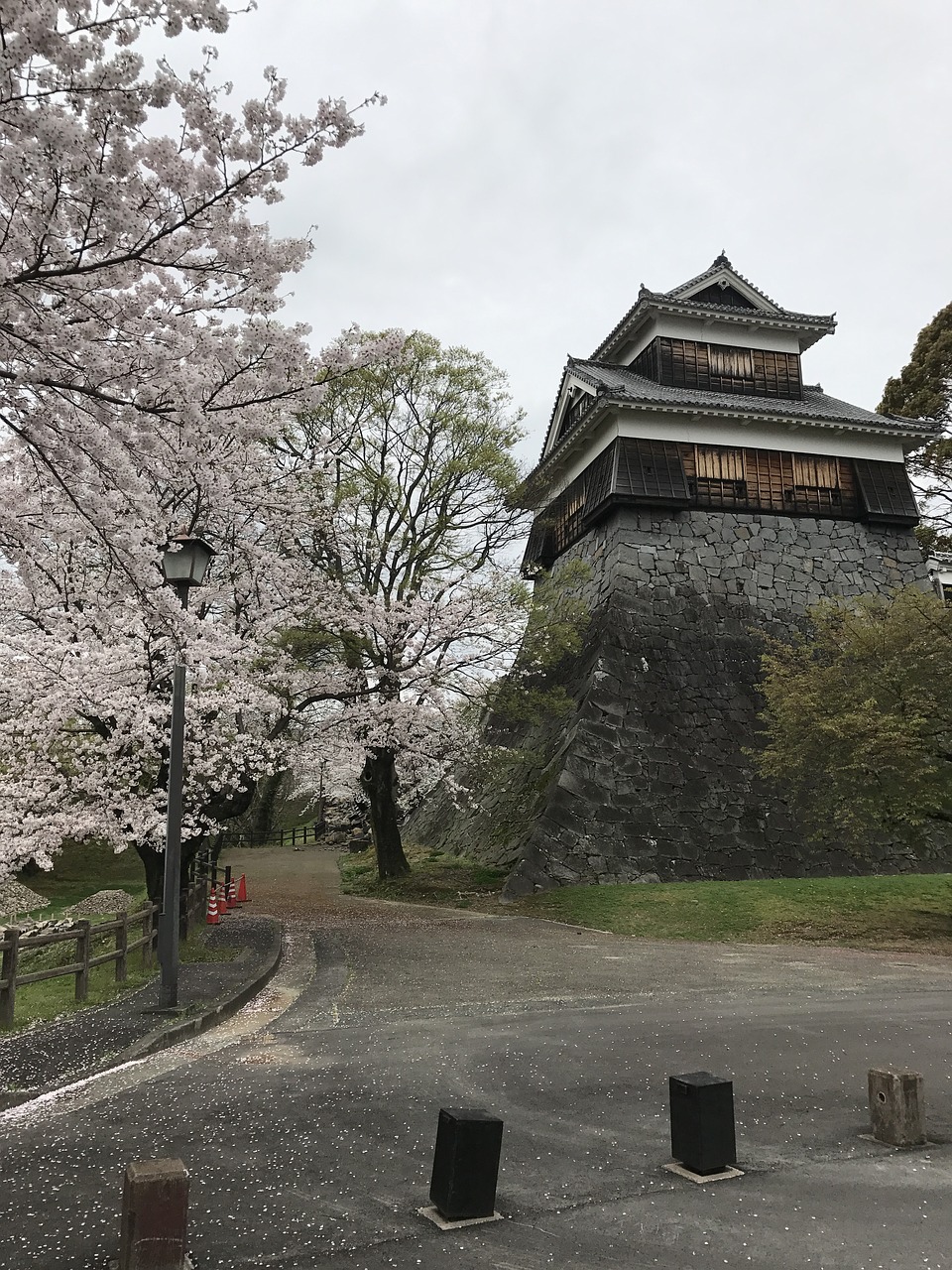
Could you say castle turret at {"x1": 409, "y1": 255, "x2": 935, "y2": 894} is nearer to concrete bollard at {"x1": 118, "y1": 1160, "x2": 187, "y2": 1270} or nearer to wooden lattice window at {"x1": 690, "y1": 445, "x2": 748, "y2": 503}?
wooden lattice window at {"x1": 690, "y1": 445, "x2": 748, "y2": 503}

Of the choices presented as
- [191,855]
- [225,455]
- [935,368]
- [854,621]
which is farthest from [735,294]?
[191,855]

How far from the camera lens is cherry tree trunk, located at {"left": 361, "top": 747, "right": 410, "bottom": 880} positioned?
2220cm

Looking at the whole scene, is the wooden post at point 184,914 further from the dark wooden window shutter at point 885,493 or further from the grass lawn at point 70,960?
the dark wooden window shutter at point 885,493

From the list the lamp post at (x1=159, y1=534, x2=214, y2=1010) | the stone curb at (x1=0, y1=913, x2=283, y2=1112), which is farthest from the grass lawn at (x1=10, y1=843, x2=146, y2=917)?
the lamp post at (x1=159, y1=534, x2=214, y2=1010)

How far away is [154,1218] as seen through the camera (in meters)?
3.39

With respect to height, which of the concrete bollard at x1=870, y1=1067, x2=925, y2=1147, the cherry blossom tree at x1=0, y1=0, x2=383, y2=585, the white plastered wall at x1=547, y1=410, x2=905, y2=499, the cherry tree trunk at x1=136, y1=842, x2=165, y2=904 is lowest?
the concrete bollard at x1=870, y1=1067, x2=925, y2=1147

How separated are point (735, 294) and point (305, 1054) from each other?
27.1 meters

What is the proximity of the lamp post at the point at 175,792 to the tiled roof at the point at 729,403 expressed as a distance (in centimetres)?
1624

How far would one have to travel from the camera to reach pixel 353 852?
3778cm

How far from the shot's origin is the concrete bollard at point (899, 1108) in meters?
5.18

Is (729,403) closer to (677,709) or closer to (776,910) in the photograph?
(677,709)

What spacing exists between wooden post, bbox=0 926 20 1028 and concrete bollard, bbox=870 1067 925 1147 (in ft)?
24.4

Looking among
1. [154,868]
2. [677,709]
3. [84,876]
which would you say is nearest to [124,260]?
[154,868]

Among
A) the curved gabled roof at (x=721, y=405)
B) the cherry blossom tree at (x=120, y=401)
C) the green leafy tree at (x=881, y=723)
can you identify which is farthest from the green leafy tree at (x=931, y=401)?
the cherry blossom tree at (x=120, y=401)
